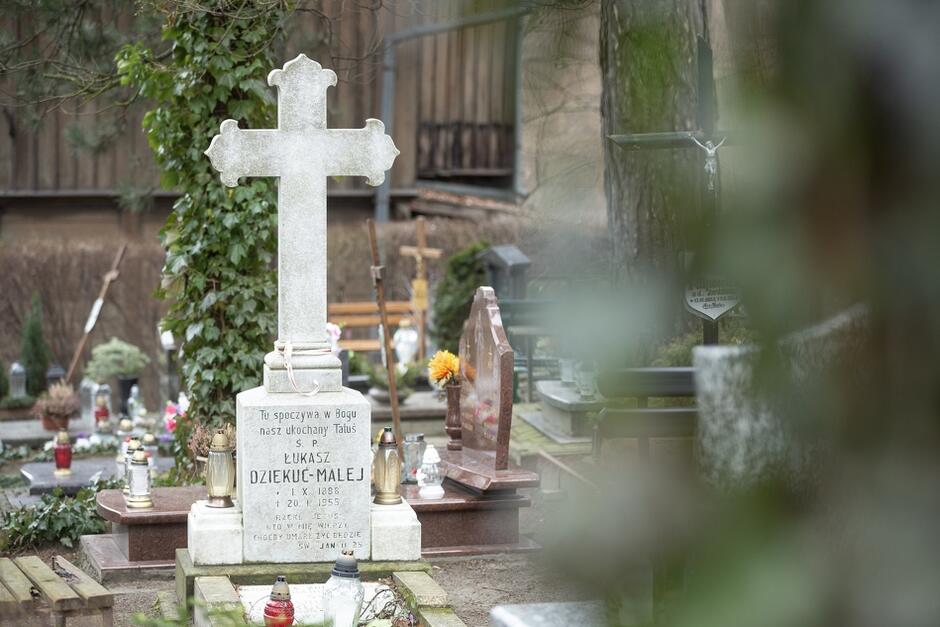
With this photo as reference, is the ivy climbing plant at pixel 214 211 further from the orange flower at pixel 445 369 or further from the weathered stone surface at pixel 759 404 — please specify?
the weathered stone surface at pixel 759 404

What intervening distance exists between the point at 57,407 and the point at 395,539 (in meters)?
8.11

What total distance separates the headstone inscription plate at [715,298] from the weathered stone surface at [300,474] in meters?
5.96

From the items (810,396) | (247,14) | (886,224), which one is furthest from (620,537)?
(247,14)

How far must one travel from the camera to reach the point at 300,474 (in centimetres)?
698

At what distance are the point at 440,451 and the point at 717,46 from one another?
929 centimetres

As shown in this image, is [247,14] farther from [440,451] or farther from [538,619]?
[538,619]

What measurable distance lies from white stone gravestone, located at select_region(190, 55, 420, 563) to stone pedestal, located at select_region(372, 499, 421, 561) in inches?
2.7

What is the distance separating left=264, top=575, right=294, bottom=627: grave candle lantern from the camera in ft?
18.2

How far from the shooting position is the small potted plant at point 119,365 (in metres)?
16.4

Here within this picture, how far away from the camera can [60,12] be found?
1152 cm

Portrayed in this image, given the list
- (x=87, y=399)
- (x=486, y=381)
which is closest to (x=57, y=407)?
(x=87, y=399)

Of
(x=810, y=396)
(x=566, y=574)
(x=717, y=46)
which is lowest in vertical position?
(x=566, y=574)

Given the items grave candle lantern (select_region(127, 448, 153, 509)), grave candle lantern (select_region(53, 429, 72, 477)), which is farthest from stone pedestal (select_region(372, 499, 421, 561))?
grave candle lantern (select_region(53, 429, 72, 477))

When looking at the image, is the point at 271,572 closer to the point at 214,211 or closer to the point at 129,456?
the point at 129,456
